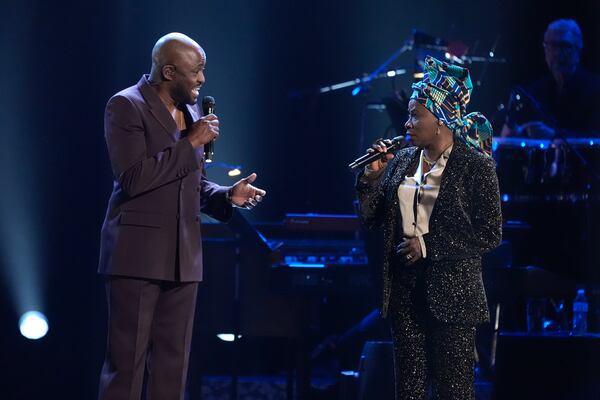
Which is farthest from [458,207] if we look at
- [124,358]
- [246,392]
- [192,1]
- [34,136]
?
[192,1]

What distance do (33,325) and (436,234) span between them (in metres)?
2.71

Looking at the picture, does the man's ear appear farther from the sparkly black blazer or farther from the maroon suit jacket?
the sparkly black blazer

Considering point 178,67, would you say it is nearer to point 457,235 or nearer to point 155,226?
point 155,226

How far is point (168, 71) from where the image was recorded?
3.40m

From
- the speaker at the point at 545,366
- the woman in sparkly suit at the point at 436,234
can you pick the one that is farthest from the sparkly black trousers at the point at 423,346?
the speaker at the point at 545,366

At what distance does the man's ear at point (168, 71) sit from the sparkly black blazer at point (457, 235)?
0.99 m

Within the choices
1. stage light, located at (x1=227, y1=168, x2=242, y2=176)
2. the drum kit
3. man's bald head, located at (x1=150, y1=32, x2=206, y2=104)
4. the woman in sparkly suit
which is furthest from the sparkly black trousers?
stage light, located at (x1=227, y1=168, x2=242, y2=176)

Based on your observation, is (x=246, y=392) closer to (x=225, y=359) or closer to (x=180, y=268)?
(x=225, y=359)

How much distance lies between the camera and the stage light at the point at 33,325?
5.05m

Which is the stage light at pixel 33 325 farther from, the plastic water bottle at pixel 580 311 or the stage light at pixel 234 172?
the plastic water bottle at pixel 580 311

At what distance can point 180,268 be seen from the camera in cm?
332

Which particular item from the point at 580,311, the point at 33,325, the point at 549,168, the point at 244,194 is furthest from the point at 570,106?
the point at 33,325

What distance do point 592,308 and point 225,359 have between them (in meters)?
2.52

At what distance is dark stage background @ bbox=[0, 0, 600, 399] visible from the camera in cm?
508
